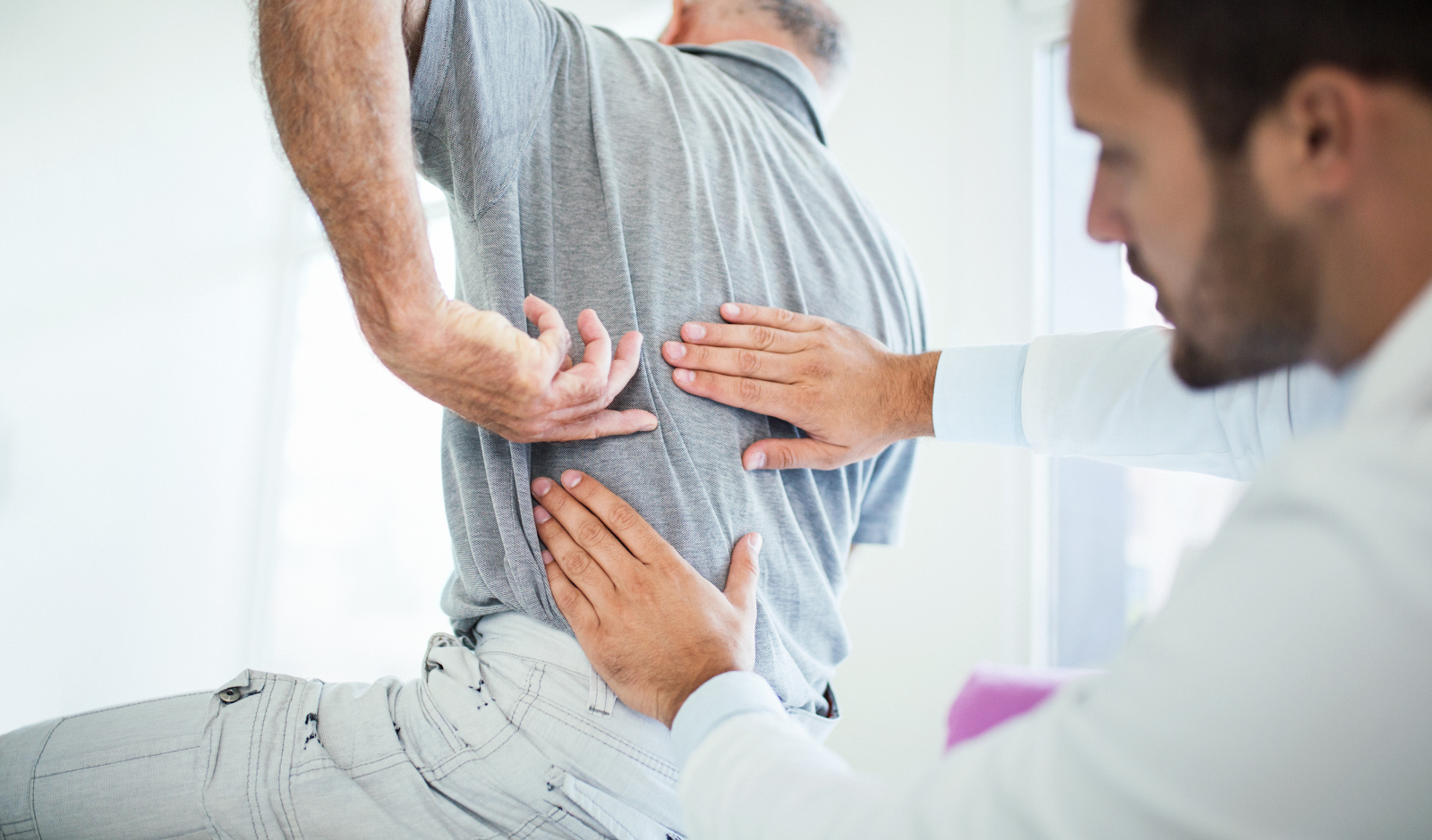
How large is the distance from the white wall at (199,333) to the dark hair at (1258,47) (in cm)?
157

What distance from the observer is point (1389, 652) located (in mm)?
344

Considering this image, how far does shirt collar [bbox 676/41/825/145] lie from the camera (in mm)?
1145

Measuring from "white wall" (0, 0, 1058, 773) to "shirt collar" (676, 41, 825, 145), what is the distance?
104cm

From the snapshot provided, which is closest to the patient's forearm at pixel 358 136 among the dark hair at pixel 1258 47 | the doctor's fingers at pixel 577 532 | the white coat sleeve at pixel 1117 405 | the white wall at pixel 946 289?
the doctor's fingers at pixel 577 532

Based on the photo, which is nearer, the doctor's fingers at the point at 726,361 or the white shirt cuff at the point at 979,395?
the doctor's fingers at the point at 726,361

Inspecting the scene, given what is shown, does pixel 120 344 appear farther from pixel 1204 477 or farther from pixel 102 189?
pixel 1204 477

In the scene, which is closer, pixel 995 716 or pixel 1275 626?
pixel 1275 626

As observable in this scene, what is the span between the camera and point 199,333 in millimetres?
2852

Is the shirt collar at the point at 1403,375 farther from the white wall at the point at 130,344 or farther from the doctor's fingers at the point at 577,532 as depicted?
the white wall at the point at 130,344

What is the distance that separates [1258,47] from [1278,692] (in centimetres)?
35

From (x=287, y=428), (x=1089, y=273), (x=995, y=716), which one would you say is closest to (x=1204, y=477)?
(x=1089, y=273)

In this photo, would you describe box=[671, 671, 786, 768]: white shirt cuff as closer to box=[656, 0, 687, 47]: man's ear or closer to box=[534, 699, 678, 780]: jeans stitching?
box=[534, 699, 678, 780]: jeans stitching

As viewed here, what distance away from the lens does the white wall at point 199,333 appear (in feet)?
6.70

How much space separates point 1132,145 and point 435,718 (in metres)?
0.80
